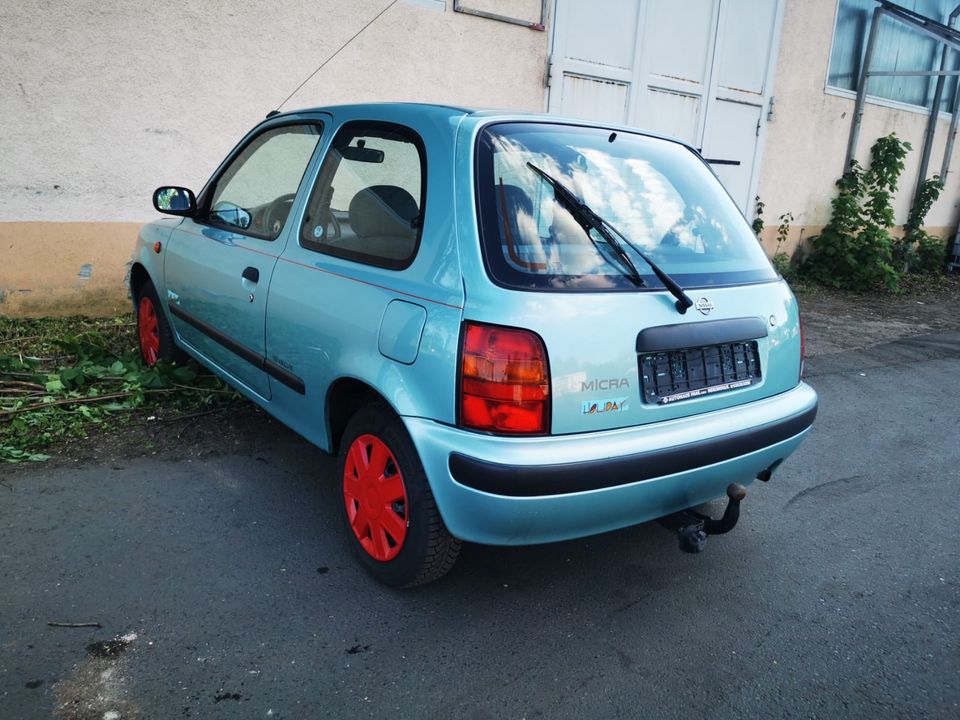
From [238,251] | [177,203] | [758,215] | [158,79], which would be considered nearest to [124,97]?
[158,79]

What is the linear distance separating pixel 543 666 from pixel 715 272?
1.50 metres

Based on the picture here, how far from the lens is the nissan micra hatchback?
2.17 meters

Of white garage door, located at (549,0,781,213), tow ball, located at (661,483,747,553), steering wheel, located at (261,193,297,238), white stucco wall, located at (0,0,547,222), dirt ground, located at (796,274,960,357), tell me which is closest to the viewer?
tow ball, located at (661,483,747,553)

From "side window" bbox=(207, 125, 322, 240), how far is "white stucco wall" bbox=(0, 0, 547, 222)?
2.49 meters

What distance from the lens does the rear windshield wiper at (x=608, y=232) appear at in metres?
2.39

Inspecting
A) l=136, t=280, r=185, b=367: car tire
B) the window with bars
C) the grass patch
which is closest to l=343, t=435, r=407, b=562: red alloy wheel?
the grass patch

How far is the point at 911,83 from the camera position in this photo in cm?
1198

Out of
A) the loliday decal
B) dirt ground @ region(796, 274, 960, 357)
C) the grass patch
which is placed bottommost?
dirt ground @ region(796, 274, 960, 357)

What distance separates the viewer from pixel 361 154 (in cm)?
290

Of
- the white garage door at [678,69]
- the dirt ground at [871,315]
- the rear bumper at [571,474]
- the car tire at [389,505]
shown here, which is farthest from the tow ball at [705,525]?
the white garage door at [678,69]

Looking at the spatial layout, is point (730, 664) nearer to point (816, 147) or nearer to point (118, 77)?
point (118, 77)

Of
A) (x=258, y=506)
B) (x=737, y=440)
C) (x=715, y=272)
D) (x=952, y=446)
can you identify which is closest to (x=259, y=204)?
(x=258, y=506)

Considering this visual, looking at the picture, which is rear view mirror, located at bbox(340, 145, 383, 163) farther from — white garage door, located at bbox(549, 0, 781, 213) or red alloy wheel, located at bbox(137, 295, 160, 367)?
white garage door, located at bbox(549, 0, 781, 213)

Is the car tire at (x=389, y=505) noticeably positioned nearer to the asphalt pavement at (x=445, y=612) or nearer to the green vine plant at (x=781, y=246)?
the asphalt pavement at (x=445, y=612)
